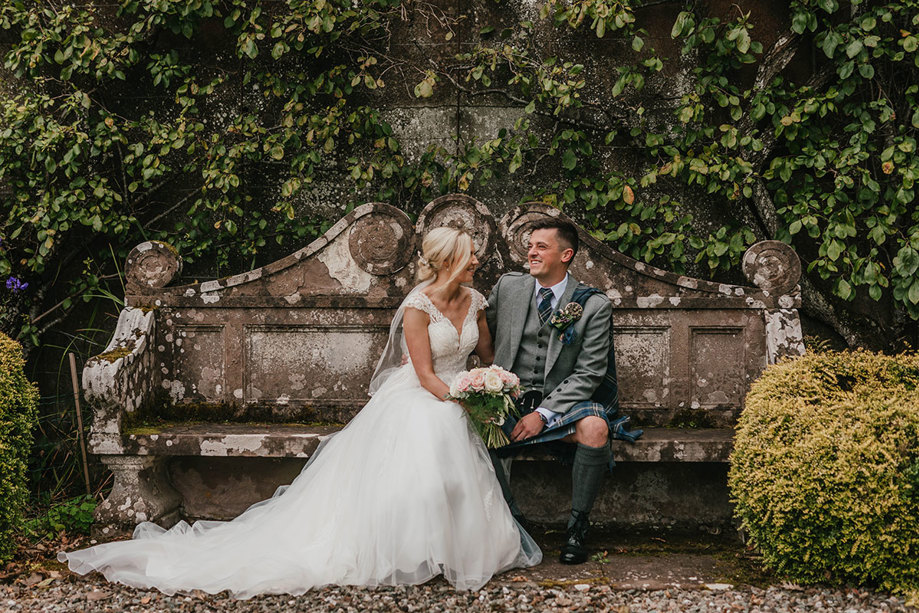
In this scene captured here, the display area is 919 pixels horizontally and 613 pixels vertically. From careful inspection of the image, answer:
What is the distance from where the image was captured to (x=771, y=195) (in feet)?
17.5

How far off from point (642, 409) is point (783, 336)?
35.3 inches

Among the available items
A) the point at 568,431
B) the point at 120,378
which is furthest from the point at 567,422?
the point at 120,378

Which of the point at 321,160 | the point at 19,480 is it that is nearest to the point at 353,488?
the point at 19,480

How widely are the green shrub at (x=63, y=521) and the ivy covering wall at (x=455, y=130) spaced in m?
1.69

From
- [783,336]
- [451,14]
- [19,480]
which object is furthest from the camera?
[451,14]

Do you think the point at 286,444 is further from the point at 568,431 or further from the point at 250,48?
the point at 250,48

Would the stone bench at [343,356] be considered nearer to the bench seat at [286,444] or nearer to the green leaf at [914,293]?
the bench seat at [286,444]

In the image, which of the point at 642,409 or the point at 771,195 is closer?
the point at 642,409

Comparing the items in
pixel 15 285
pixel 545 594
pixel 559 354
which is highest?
pixel 15 285

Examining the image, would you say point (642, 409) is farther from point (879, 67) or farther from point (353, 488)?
point (879, 67)

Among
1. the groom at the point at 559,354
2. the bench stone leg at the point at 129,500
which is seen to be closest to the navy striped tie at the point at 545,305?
the groom at the point at 559,354

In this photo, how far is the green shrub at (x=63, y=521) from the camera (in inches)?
167

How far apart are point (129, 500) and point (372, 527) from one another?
1615mm

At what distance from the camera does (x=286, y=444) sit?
4145 millimetres
